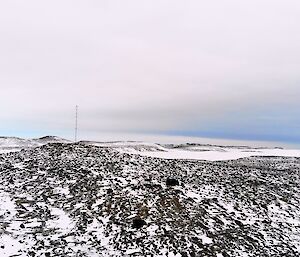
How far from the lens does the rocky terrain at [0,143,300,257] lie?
14211 millimetres

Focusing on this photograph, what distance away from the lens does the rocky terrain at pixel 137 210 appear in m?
14.2

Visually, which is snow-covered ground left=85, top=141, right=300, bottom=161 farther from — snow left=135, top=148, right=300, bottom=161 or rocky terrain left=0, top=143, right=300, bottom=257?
rocky terrain left=0, top=143, right=300, bottom=257

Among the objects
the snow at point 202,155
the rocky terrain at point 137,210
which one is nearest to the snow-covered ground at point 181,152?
the snow at point 202,155

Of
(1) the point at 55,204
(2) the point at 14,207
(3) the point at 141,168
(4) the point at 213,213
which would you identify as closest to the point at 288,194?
(4) the point at 213,213

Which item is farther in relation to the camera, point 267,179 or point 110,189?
point 267,179

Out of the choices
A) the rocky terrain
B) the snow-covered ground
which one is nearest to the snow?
the snow-covered ground

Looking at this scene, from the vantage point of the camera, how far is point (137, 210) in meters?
17.1

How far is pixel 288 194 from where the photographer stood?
22812 millimetres

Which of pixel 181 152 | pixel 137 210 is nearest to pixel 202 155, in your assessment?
pixel 181 152

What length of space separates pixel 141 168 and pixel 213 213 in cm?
792

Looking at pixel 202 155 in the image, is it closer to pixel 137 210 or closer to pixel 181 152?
pixel 181 152

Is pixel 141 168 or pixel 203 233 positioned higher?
pixel 141 168

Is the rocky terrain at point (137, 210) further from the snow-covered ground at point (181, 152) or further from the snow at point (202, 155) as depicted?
the snow-covered ground at point (181, 152)

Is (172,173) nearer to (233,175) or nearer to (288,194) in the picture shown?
(233,175)
